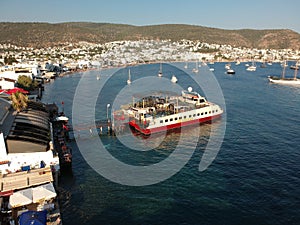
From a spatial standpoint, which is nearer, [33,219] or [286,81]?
[33,219]

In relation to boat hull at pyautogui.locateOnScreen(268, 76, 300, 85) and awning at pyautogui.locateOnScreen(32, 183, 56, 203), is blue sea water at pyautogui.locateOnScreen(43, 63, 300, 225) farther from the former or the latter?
boat hull at pyautogui.locateOnScreen(268, 76, 300, 85)

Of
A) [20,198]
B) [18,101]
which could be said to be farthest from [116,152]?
[20,198]

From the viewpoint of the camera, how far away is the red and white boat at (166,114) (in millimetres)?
51844

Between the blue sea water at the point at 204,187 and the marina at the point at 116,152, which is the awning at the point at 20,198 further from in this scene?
the blue sea water at the point at 204,187

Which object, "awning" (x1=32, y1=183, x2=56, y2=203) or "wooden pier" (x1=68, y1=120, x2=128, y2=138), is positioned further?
"wooden pier" (x1=68, y1=120, x2=128, y2=138)

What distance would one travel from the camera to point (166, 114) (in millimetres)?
56594

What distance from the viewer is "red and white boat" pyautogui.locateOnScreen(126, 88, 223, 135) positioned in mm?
51844

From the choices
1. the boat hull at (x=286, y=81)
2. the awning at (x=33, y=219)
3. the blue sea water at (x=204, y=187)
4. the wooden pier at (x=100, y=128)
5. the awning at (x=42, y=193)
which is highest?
the boat hull at (x=286, y=81)

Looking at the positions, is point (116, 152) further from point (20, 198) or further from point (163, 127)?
point (20, 198)

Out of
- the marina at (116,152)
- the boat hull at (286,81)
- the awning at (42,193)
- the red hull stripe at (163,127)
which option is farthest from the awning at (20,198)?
the boat hull at (286,81)

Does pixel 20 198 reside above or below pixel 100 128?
above

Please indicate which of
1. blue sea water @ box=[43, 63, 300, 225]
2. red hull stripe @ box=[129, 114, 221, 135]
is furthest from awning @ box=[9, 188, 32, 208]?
red hull stripe @ box=[129, 114, 221, 135]

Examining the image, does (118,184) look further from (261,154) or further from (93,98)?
(93,98)

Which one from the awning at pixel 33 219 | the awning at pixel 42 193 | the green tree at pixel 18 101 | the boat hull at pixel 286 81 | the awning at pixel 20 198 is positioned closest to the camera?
the awning at pixel 33 219
